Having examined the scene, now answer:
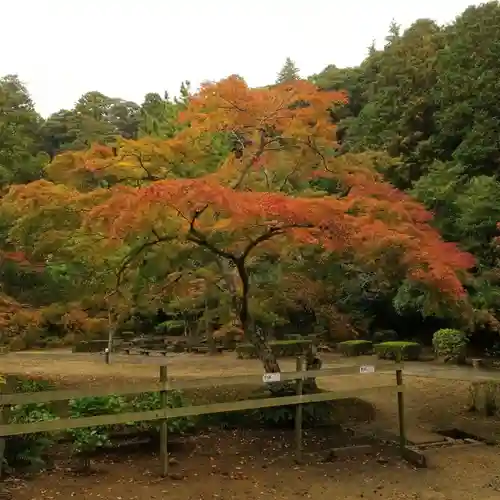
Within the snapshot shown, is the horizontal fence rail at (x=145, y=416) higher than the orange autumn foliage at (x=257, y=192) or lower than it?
lower

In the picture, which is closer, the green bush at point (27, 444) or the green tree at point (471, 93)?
the green bush at point (27, 444)

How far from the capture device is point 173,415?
6.13 meters

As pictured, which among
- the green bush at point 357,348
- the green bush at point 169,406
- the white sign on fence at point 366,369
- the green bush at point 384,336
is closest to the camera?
the green bush at point 169,406

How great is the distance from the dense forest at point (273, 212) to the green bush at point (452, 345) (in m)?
0.46

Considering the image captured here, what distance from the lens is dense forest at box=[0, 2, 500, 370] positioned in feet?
24.0

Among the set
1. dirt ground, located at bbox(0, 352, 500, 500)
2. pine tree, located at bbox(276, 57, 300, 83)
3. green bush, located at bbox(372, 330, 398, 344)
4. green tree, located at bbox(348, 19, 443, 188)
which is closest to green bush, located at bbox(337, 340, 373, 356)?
green bush, located at bbox(372, 330, 398, 344)

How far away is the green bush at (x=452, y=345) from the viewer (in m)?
16.8

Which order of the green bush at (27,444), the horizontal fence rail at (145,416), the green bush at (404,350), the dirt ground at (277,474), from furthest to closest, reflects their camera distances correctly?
the green bush at (404,350)
the green bush at (27,444)
the dirt ground at (277,474)
the horizontal fence rail at (145,416)

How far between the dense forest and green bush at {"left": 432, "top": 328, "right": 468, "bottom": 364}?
1.52 ft

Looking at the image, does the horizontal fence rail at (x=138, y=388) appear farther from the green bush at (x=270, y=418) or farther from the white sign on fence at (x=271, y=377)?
the green bush at (x=270, y=418)

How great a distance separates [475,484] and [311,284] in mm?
9054

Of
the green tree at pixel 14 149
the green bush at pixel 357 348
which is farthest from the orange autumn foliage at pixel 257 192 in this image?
the green bush at pixel 357 348

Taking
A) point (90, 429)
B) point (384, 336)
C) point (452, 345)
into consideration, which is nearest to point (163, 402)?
point (90, 429)

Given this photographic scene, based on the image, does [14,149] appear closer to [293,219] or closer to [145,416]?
[293,219]
